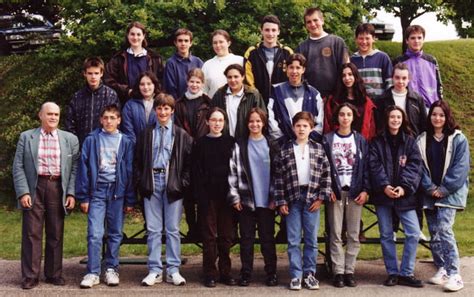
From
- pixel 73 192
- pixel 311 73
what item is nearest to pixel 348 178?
pixel 311 73

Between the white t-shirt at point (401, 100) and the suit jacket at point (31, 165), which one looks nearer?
the suit jacket at point (31, 165)

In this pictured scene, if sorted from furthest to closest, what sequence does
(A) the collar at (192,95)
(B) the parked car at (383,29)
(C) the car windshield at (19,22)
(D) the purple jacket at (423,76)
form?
(B) the parked car at (383,29)
(C) the car windshield at (19,22)
(D) the purple jacket at (423,76)
(A) the collar at (192,95)

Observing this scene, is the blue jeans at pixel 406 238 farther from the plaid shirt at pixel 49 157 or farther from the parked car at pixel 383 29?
the parked car at pixel 383 29

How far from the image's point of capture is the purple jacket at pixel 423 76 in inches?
300

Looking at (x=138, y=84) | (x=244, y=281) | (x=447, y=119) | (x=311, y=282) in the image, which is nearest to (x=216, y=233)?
(x=244, y=281)

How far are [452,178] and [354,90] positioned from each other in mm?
1359

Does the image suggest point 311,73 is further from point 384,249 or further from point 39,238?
point 39,238

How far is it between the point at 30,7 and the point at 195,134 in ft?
55.9

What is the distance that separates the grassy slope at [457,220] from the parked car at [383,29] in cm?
117

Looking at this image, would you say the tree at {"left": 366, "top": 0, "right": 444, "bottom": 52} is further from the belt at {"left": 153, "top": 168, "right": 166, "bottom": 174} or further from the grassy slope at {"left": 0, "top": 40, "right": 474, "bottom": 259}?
the belt at {"left": 153, "top": 168, "right": 166, "bottom": 174}

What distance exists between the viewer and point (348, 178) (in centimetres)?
689

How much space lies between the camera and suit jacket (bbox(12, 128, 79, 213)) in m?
6.87

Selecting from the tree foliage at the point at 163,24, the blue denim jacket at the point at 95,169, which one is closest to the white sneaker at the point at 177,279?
the blue denim jacket at the point at 95,169

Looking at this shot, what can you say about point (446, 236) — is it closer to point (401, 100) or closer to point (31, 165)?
point (401, 100)
